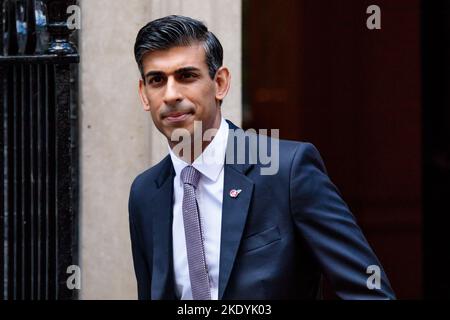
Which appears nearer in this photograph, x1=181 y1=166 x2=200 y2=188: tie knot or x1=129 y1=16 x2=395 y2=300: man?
Result: x1=129 y1=16 x2=395 y2=300: man

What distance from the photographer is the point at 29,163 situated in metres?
5.77

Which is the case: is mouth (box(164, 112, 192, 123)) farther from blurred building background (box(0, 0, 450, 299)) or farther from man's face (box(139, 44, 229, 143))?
blurred building background (box(0, 0, 450, 299))

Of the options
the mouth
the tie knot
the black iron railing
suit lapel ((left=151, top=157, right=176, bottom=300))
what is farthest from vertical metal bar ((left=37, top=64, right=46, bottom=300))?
the mouth

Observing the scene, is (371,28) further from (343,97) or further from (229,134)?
(229,134)

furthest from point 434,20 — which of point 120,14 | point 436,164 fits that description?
A: point 120,14

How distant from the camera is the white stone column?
5887 mm

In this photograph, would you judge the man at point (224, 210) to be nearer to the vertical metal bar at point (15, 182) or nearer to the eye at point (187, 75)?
the eye at point (187, 75)

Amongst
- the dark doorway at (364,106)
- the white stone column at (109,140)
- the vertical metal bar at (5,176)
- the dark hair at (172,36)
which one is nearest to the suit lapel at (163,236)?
the dark hair at (172,36)

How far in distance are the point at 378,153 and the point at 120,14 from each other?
6.63ft

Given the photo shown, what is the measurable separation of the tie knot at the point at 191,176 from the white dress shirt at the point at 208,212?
16 millimetres

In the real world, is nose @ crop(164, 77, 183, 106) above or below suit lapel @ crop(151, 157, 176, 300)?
above

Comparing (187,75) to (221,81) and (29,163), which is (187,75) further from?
(29,163)

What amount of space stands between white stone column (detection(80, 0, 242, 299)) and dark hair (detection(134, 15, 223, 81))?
2.27 m
